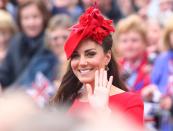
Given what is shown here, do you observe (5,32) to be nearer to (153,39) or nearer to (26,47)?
(26,47)

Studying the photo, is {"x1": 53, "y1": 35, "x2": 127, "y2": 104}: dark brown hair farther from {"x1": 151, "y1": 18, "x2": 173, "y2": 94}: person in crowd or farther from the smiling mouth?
{"x1": 151, "y1": 18, "x2": 173, "y2": 94}: person in crowd

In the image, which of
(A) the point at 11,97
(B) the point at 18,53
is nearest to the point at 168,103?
(B) the point at 18,53

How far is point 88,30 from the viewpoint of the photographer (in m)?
3.09

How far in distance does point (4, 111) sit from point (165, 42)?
4.80 m

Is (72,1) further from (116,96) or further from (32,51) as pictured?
(116,96)

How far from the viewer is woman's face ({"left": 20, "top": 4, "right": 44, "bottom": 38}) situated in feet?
21.1

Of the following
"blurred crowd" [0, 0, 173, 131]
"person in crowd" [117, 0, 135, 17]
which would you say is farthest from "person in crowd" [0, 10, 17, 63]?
"person in crowd" [117, 0, 135, 17]

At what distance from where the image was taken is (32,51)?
618cm

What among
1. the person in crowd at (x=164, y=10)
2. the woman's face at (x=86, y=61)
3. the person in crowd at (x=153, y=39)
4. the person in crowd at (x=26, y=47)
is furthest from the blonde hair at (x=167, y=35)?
the woman's face at (x=86, y=61)

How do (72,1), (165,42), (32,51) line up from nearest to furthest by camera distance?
1. (165,42)
2. (32,51)
3. (72,1)

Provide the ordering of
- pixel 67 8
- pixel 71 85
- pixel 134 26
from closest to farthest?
→ pixel 71 85 → pixel 134 26 → pixel 67 8

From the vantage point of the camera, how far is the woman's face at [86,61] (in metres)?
3.11

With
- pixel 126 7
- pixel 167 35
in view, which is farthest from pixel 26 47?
pixel 126 7

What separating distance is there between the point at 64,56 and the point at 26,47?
76 centimetres
